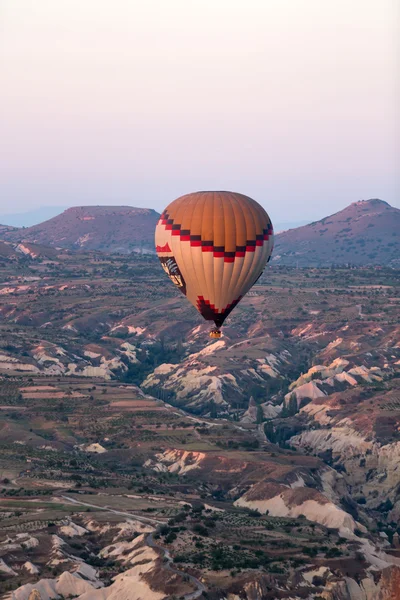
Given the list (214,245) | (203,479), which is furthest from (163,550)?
(203,479)

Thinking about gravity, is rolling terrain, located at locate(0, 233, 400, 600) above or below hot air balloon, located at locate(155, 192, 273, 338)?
below

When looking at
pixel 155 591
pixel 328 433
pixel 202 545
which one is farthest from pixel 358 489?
pixel 155 591

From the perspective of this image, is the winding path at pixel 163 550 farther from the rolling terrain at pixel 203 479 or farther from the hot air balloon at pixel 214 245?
the hot air balloon at pixel 214 245

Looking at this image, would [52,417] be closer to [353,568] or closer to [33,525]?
[33,525]

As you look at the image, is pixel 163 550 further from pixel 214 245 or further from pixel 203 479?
pixel 203 479

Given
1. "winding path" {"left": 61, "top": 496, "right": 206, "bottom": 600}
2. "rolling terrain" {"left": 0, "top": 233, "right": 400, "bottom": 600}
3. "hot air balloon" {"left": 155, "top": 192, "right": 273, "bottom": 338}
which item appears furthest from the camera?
"rolling terrain" {"left": 0, "top": 233, "right": 400, "bottom": 600}

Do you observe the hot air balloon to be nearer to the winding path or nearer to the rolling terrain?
the winding path

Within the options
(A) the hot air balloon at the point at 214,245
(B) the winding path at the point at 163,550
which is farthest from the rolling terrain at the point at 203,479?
(A) the hot air balloon at the point at 214,245

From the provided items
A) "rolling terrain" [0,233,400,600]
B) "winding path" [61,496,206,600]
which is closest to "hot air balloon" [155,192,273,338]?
"winding path" [61,496,206,600]
